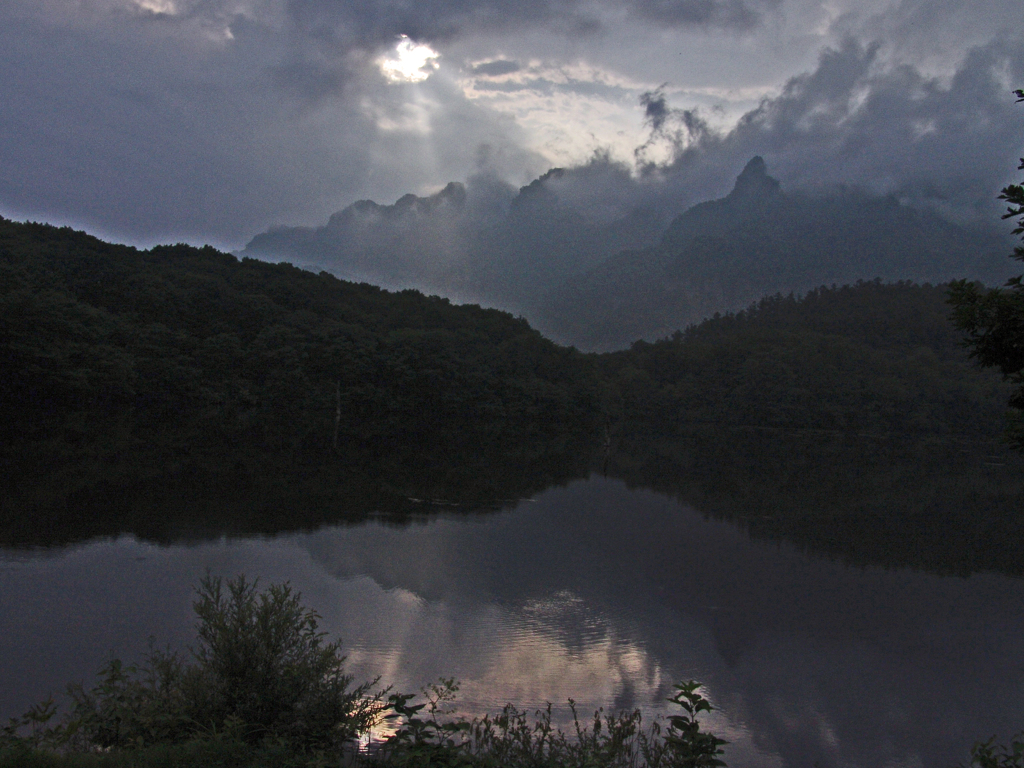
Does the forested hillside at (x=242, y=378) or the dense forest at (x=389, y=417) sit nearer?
the dense forest at (x=389, y=417)

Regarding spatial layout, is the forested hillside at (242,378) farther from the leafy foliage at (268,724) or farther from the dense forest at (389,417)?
the leafy foliage at (268,724)

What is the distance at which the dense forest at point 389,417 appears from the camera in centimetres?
1961

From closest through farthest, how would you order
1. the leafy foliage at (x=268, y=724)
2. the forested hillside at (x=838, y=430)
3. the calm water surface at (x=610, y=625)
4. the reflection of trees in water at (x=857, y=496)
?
the leafy foliage at (x=268, y=724) < the calm water surface at (x=610, y=625) < the reflection of trees in water at (x=857, y=496) < the forested hillside at (x=838, y=430)

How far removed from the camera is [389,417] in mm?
50094

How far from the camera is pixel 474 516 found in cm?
1881

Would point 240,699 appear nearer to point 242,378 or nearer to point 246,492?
point 246,492

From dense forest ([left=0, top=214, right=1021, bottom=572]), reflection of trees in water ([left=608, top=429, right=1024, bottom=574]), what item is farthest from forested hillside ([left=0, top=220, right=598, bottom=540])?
reflection of trees in water ([left=608, top=429, right=1024, bottom=574])

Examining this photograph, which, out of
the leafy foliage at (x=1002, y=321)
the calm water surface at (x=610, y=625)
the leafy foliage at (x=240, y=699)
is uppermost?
the leafy foliage at (x=1002, y=321)

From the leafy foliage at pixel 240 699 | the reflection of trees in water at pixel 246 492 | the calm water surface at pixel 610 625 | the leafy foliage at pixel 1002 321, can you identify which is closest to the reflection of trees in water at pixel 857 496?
the calm water surface at pixel 610 625

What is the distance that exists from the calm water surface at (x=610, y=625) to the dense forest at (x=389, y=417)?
2.54 m

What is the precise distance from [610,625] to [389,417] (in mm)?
40637

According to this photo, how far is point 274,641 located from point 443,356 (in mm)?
49645

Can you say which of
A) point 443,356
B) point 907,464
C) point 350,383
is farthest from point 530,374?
point 907,464

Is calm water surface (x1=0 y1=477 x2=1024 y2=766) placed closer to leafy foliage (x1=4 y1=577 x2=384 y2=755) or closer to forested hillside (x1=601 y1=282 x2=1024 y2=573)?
leafy foliage (x1=4 y1=577 x2=384 y2=755)
